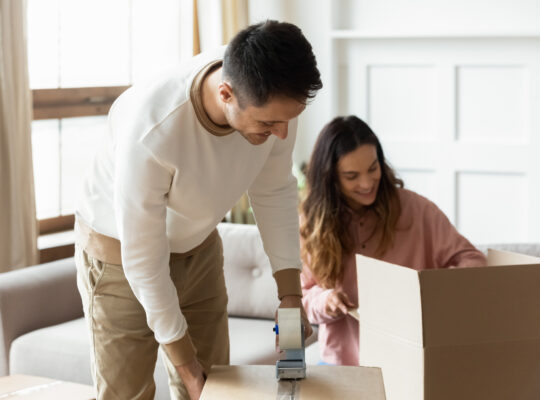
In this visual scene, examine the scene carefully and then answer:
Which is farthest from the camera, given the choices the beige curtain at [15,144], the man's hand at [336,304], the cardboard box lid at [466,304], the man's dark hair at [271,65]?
the beige curtain at [15,144]

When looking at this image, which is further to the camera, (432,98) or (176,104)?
(432,98)

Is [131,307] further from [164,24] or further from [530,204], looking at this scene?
[530,204]

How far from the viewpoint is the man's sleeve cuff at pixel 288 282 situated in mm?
1648

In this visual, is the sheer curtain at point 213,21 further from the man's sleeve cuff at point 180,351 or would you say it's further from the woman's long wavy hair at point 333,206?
the man's sleeve cuff at point 180,351

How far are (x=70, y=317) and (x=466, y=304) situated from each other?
1.82 m

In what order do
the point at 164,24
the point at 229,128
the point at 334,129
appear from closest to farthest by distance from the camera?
the point at 229,128 < the point at 334,129 < the point at 164,24

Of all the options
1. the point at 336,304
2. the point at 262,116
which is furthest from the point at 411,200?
the point at 262,116

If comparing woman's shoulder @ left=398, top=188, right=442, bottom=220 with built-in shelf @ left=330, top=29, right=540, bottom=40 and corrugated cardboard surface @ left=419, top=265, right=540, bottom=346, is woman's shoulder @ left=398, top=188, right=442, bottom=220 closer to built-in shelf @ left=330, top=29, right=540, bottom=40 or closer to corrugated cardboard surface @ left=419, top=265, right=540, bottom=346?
corrugated cardboard surface @ left=419, top=265, right=540, bottom=346

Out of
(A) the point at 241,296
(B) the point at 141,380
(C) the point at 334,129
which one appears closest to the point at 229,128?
(B) the point at 141,380

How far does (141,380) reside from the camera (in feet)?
5.44

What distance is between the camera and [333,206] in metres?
2.21

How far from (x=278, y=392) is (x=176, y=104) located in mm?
509

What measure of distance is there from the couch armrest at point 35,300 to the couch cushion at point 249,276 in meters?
0.57

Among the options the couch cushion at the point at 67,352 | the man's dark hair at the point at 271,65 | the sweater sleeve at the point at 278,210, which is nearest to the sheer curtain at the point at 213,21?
the couch cushion at the point at 67,352
